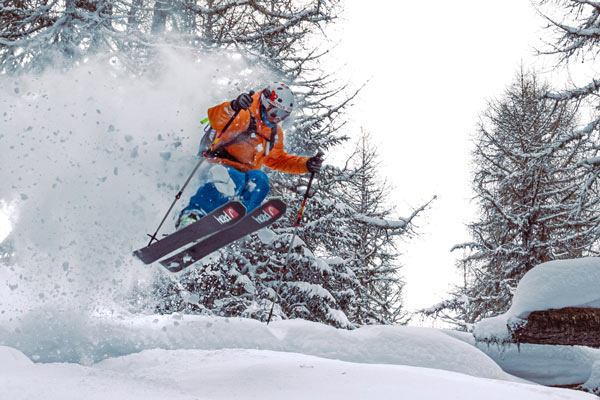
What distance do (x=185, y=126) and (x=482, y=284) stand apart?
35.1 feet

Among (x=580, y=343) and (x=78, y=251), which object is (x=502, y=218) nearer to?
(x=580, y=343)

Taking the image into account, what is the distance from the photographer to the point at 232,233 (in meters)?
6.17

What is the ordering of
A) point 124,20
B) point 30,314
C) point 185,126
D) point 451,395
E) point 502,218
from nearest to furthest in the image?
point 451,395 → point 30,314 → point 185,126 → point 124,20 → point 502,218

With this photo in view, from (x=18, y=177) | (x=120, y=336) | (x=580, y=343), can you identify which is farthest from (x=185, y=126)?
(x=580, y=343)

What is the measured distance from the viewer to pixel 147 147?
716cm

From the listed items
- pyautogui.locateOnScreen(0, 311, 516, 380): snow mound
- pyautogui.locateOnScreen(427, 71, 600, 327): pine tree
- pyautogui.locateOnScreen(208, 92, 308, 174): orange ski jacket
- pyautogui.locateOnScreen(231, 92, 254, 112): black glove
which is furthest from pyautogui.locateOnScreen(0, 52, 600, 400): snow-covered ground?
pyautogui.locateOnScreen(427, 71, 600, 327): pine tree

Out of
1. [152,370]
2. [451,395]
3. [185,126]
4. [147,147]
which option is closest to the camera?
[451,395]

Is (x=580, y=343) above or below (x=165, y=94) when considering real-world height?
below

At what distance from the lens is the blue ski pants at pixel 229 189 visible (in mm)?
6137

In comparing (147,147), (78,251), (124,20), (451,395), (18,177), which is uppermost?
(124,20)

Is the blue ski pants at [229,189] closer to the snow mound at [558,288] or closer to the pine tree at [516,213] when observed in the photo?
the snow mound at [558,288]

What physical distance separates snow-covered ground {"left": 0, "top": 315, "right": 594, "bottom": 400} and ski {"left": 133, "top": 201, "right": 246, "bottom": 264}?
909 mm

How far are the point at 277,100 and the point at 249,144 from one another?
686 mm

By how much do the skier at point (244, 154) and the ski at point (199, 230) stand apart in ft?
0.81
